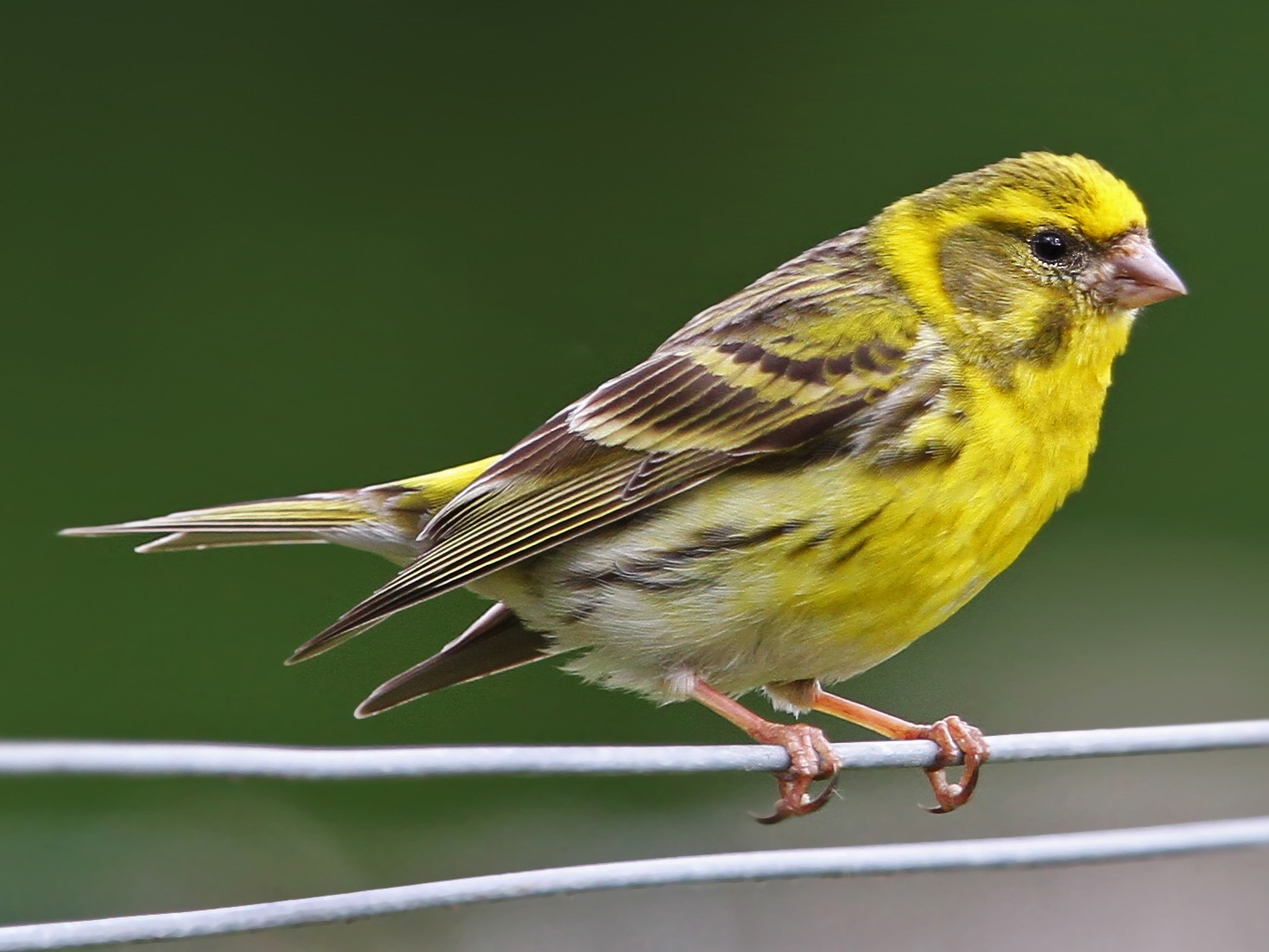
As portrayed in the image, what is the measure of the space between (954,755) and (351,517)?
1.05 m

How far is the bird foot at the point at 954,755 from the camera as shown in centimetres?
247

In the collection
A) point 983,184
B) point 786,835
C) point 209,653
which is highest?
point 983,184

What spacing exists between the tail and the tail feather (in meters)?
0.19

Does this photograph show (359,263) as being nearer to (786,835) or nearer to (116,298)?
(116,298)

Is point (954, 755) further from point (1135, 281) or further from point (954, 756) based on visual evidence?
point (1135, 281)

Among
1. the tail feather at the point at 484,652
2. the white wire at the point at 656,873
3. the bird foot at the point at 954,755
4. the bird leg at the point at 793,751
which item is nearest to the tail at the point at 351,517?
the tail feather at the point at 484,652

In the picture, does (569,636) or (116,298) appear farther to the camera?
(116,298)

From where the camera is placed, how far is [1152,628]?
18.9 feet

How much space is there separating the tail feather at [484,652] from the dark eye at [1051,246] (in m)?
0.96

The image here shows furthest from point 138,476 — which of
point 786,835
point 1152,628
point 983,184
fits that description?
point 1152,628

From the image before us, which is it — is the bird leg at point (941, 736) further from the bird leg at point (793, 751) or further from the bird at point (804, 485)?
the bird leg at point (793, 751)

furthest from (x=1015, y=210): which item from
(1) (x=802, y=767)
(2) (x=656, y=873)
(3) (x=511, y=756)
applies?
(3) (x=511, y=756)

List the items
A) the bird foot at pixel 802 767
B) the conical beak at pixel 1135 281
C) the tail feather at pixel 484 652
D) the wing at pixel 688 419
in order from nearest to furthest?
the bird foot at pixel 802 767
the wing at pixel 688 419
the conical beak at pixel 1135 281
the tail feather at pixel 484 652

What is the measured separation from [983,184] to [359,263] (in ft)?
6.86
